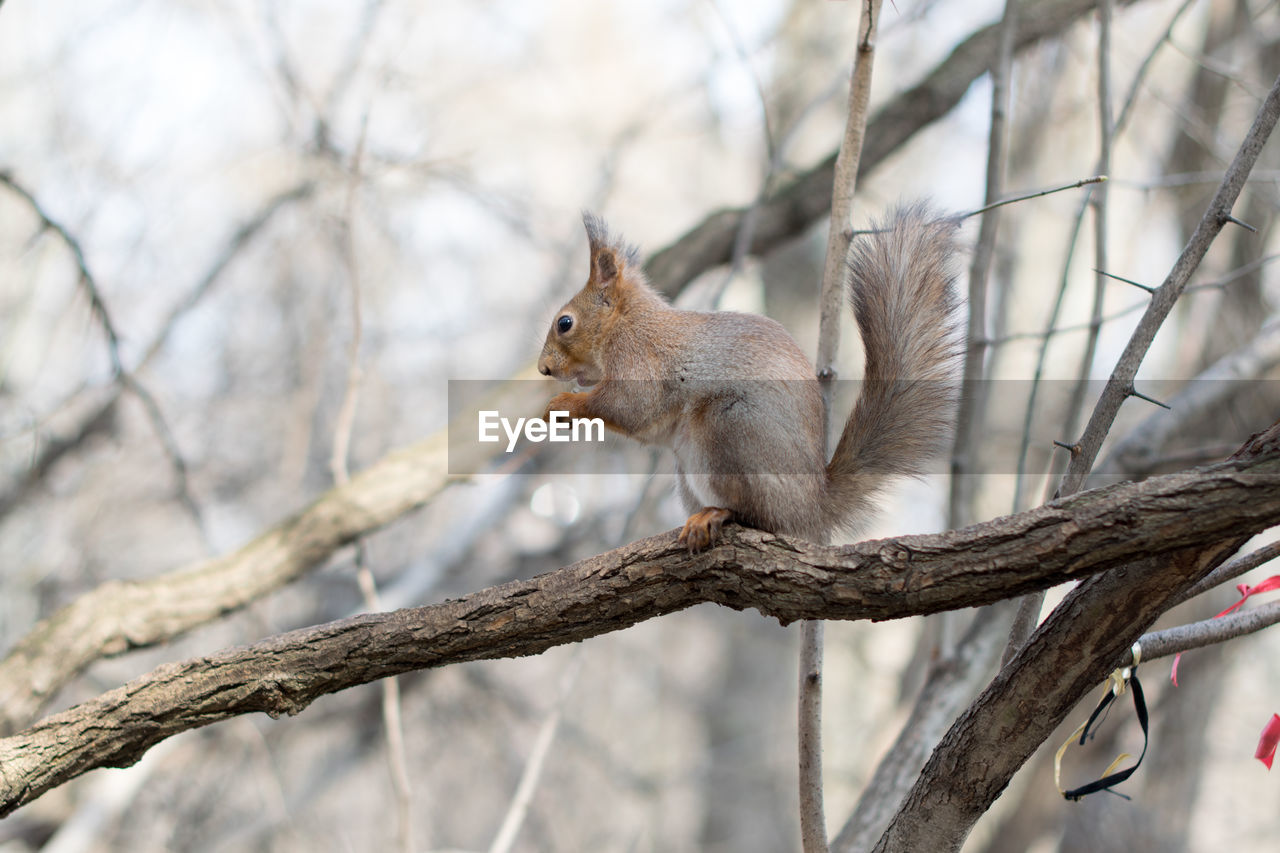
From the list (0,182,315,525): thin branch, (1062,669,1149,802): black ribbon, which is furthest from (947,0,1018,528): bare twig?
(0,182,315,525): thin branch

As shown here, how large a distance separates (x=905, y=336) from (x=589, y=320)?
32.0 inches

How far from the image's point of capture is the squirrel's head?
7.37ft

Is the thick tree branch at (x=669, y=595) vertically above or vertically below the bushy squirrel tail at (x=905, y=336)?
below

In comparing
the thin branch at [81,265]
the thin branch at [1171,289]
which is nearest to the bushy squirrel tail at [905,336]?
the thin branch at [1171,289]

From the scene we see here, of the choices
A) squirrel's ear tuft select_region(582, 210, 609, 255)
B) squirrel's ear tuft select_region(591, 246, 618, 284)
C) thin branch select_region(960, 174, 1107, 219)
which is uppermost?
thin branch select_region(960, 174, 1107, 219)

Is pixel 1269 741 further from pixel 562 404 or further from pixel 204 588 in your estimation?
pixel 204 588

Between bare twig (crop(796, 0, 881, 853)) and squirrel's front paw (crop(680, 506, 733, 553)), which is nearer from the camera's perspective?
squirrel's front paw (crop(680, 506, 733, 553))

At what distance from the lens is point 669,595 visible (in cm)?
154

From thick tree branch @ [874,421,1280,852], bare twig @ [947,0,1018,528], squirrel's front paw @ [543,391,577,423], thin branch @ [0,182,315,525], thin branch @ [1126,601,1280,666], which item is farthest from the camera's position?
thin branch @ [0,182,315,525]

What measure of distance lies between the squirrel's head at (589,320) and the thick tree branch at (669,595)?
80 centimetres

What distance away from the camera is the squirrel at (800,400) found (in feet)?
5.79

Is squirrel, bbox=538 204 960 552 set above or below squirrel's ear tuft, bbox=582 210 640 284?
below

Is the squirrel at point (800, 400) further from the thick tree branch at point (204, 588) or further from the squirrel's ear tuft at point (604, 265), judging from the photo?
the thick tree branch at point (204, 588)

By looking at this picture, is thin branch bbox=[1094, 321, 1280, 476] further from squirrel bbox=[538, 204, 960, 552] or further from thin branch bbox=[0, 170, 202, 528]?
thin branch bbox=[0, 170, 202, 528]
